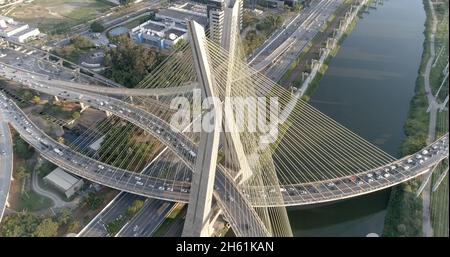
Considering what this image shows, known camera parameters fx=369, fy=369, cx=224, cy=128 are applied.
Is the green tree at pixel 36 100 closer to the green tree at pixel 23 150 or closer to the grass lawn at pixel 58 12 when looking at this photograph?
the green tree at pixel 23 150

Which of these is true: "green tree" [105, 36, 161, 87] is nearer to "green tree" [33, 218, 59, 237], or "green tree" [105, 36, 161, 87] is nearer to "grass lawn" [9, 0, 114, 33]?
"grass lawn" [9, 0, 114, 33]

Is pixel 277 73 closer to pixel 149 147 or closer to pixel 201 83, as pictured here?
pixel 149 147

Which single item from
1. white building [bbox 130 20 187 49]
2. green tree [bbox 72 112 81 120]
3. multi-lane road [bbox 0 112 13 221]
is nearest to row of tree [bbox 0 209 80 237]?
multi-lane road [bbox 0 112 13 221]

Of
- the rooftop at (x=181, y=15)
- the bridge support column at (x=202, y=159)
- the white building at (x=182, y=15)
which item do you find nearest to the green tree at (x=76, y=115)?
the bridge support column at (x=202, y=159)

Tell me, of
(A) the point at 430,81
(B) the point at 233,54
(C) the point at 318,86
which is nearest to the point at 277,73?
(C) the point at 318,86

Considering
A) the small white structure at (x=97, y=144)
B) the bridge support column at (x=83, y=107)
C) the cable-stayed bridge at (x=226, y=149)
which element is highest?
the cable-stayed bridge at (x=226, y=149)

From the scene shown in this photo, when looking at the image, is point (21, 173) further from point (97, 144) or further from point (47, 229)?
point (47, 229)
